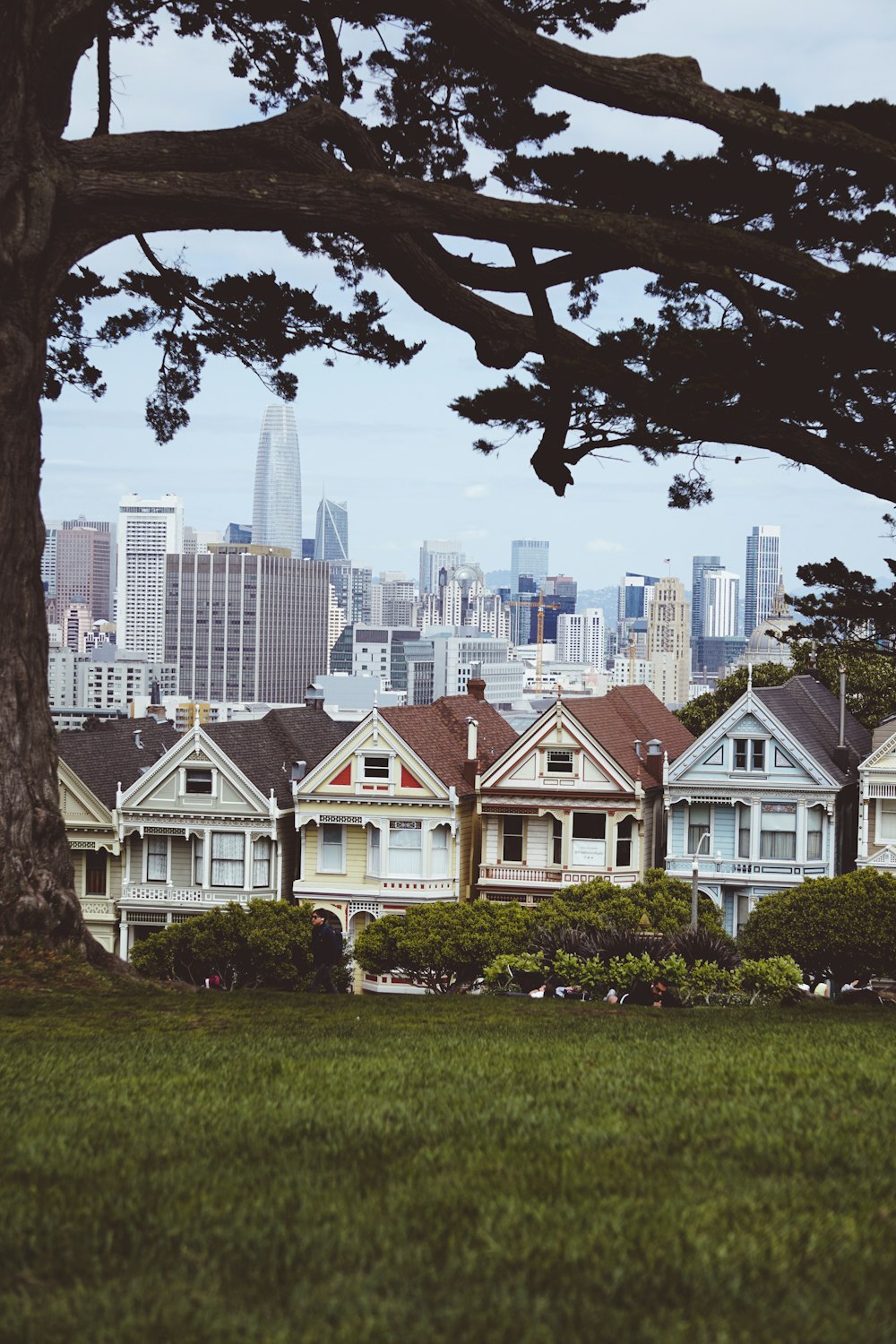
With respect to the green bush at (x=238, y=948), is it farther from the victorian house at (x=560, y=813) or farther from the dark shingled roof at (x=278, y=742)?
the victorian house at (x=560, y=813)

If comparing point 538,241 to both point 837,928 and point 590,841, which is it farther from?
point 590,841

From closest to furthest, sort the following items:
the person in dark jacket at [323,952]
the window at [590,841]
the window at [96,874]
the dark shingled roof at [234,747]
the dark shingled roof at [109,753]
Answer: the person in dark jacket at [323,952] → the window at [590,841] → the window at [96,874] → the dark shingled roof at [234,747] → the dark shingled roof at [109,753]

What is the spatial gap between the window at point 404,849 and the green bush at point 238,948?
6.60 metres

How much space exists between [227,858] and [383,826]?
4794 millimetres

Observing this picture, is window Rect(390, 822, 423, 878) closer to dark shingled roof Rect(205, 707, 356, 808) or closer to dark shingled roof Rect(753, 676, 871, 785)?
dark shingled roof Rect(205, 707, 356, 808)

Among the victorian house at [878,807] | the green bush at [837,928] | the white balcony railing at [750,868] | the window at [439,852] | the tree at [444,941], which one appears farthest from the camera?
the window at [439,852]

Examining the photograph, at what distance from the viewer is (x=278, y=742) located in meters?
48.8

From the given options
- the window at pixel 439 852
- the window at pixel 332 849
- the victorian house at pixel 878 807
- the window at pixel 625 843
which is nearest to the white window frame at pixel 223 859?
the window at pixel 332 849

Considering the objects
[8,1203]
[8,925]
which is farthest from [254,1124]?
[8,925]

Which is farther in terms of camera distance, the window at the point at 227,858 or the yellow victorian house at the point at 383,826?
the window at the point at 227,858

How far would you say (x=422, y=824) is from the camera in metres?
44.6

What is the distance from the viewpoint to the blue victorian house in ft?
144

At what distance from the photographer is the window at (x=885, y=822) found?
143 feet

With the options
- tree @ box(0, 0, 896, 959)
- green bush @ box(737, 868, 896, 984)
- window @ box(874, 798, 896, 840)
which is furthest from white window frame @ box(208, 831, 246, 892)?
tree @ box(0, 0, 896, 959)
